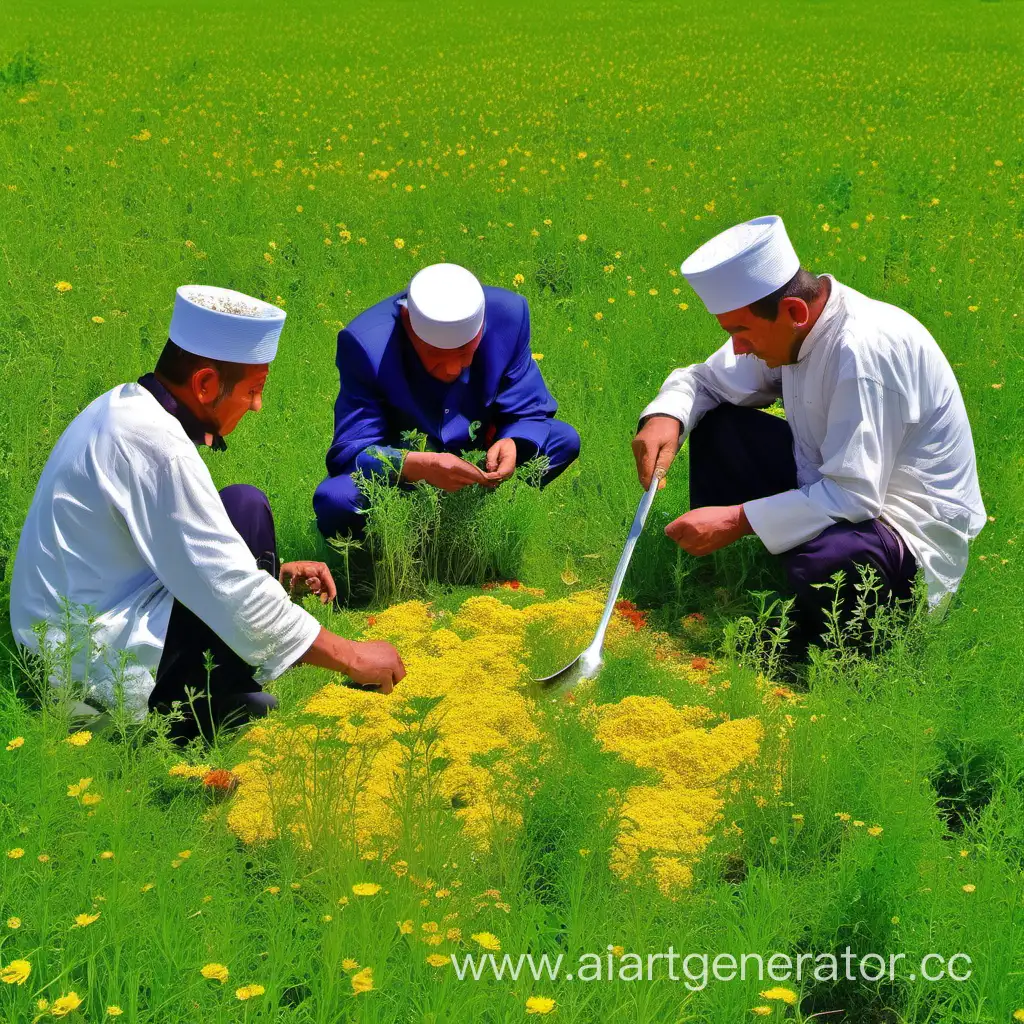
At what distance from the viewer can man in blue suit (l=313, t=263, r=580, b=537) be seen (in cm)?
429

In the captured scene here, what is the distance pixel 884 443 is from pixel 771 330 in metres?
0.52

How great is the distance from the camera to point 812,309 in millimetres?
4012

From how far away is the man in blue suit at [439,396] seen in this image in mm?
4289

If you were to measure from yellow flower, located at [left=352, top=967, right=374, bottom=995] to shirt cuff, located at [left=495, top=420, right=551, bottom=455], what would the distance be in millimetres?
2624

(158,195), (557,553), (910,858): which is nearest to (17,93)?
(158,195)

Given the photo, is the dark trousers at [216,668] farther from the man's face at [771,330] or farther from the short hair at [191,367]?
the man's face at [771,330]

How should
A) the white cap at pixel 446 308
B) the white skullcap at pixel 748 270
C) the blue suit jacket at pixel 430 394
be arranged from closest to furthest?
the white skullcap at pixel 748 270, the white cap at pixel 446 308, the blue suit jacket at pixel 430 394

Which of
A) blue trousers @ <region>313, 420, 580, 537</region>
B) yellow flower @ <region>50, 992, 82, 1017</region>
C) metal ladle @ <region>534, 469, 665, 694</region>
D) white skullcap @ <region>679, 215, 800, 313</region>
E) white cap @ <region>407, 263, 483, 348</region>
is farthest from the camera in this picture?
blue trousers @ <region>313, 420, 580, 537</region>

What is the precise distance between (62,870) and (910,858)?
1.78 m

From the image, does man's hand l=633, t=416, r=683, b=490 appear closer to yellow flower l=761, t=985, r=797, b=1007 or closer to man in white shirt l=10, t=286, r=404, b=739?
man in white shirt l=10, t=286, r=404, b=739

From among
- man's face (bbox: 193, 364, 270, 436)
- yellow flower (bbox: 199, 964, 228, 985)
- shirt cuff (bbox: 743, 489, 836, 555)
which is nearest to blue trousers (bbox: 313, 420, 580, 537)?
man's face (bbox: 193, 364, 270, 436)

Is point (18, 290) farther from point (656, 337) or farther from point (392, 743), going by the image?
point (392, 743)

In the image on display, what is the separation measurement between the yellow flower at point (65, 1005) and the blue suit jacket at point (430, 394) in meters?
2.44

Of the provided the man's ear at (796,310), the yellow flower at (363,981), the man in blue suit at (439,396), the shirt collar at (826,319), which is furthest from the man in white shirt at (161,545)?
the shirt collar at (826,319)
